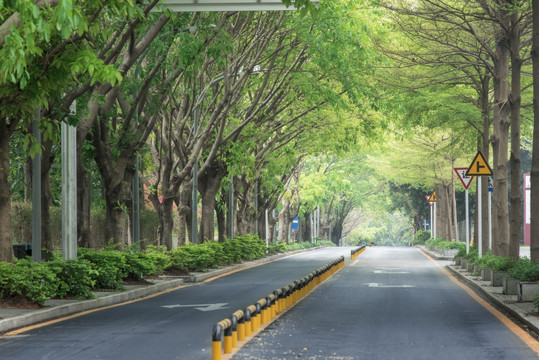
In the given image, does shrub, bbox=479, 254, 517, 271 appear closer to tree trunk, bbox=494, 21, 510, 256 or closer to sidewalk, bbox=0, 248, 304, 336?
tree trunk, bbox=494, 21, 510, 256

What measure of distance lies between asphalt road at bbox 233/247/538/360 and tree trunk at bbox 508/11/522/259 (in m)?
2.11

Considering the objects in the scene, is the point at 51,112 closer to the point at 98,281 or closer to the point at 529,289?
the point at 98,281

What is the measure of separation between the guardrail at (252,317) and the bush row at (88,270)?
4148mm

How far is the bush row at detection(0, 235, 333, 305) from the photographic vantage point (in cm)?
1489

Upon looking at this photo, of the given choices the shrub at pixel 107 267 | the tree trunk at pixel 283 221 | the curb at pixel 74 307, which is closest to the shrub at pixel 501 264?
the curb at pixel 74 307

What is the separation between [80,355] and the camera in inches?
405

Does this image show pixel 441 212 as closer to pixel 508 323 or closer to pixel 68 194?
pixel 68 194

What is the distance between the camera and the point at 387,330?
42.8 ft

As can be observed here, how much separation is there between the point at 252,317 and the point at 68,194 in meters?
7.49

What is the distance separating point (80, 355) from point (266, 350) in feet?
7.72

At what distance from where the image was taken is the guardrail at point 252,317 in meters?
9.62

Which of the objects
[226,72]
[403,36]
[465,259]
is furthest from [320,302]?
[465,259]

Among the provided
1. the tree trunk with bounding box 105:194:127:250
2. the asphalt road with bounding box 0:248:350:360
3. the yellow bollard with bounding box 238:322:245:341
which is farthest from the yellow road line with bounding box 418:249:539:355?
the tree trunk with bounding box 105:194:127:250

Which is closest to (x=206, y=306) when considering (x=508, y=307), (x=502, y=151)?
(x=508, y=307)
